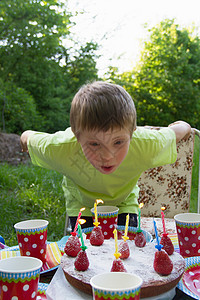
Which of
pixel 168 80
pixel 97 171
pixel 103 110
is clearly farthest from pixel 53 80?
pixel 103 110

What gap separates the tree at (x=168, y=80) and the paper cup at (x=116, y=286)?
967 centimetres

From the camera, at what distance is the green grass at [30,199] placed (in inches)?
123

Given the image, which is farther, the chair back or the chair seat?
the chair back

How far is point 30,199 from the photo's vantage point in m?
3.72

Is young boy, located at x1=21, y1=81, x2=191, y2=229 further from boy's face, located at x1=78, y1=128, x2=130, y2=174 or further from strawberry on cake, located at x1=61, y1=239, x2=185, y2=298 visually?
strawberry on cake, located at x1=61, y1=239, x2=185, y2=298

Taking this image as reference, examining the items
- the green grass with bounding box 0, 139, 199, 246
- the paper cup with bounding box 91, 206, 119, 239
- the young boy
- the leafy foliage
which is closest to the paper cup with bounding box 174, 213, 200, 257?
the paper cup with bounding box 91, 206, 119, 239

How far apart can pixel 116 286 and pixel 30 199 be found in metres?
3.10

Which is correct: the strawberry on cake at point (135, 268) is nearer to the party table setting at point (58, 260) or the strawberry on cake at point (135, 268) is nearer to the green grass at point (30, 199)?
the party table setting at point (58, 260)

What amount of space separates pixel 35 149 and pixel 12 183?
2.54m

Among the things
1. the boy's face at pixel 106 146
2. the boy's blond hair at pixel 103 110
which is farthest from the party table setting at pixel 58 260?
the boy's blond hair at pixel 103 110

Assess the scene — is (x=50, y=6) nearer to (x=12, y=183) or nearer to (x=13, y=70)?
(x=13, y=70)

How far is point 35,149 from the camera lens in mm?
1822

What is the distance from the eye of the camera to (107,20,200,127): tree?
33.9 feet

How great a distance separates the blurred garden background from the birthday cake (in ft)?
5.97
